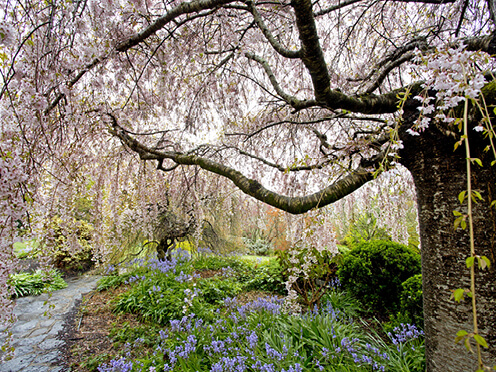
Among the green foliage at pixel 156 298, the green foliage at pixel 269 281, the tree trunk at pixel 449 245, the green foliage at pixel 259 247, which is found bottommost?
the green foliage at pixel 156 298

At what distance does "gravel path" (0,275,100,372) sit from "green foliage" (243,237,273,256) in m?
5.93

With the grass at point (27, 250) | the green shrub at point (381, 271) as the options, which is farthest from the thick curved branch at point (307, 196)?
the green shrub at point (381, 271)

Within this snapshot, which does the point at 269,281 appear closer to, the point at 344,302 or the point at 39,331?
the point at 344,302

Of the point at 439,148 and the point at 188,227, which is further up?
the point at 439,148

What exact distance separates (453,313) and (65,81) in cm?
311

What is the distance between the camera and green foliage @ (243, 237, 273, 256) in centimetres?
1053

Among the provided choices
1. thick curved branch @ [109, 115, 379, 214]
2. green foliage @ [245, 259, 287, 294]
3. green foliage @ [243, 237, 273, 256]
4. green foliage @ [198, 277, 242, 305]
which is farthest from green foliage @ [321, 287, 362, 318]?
green foliage @ [243, 237, 273, 256]

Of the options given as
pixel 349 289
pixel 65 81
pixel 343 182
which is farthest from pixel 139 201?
pixel 349 289

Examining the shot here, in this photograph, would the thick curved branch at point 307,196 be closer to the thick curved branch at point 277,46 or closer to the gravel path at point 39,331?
the thick curved branch at point 277,46

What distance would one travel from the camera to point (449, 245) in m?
1.49

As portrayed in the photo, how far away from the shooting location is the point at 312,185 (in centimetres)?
365

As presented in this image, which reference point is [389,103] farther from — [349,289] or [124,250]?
[124,250]

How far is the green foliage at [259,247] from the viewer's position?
10531mm

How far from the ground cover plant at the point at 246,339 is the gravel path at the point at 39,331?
27.8 inches
